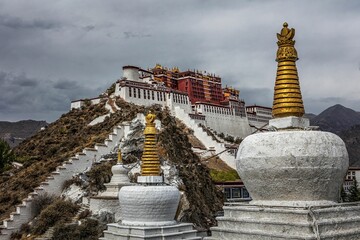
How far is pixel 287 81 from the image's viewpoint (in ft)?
26.6

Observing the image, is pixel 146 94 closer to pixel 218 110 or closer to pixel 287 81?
pixel 218 110

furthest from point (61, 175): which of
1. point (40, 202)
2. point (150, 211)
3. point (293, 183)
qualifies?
point (293, 183)

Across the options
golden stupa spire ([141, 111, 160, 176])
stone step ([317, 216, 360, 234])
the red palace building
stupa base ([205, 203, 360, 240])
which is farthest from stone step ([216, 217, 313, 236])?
the red palace building

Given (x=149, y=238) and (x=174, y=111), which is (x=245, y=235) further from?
(x=174, y=111)

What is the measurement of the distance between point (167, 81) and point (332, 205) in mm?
68258

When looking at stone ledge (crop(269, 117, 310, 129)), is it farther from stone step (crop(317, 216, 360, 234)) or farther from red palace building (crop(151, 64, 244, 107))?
red palace building (crop(151, 64, 244, 107))

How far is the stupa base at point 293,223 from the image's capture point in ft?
22.9

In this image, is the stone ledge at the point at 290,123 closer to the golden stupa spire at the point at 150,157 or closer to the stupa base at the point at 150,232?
the stupa base at the point at 150,232

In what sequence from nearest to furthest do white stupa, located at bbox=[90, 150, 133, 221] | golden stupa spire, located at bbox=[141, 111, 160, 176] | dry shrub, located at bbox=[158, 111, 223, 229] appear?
golden stupa spire, located at bbox=[141, 111, 160, 176] < white stupa, located at bbox=[90, 150, 133, 221] < dry shrub, located at bbox=[158, 111, 223, 229]

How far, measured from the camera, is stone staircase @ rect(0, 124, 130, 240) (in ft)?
89.0

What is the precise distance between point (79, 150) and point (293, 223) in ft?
94.3

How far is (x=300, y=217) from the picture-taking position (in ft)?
23.2

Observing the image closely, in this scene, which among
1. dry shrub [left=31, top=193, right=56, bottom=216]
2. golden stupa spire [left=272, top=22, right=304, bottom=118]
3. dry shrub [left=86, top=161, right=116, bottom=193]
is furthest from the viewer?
dry shrub [left=86, top=161, right=116, bottom=193]

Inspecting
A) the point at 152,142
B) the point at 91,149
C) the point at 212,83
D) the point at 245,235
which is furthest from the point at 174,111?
the point at 245,235
